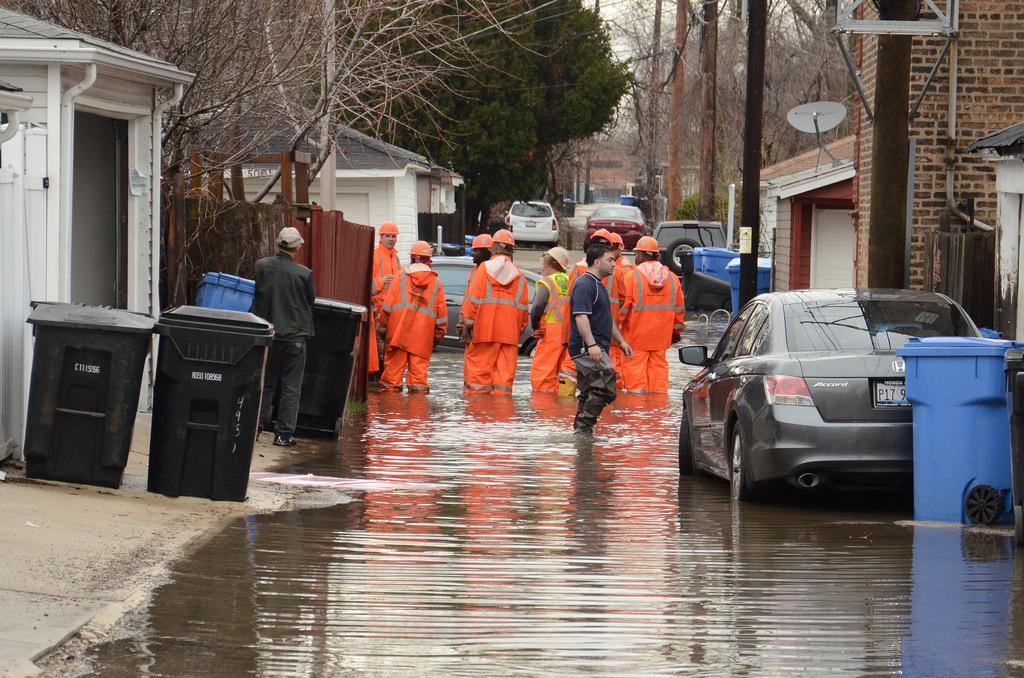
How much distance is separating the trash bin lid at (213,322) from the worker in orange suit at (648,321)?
369 inches

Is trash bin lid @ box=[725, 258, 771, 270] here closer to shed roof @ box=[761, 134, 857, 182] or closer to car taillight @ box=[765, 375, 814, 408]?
shed roof @ box=[761, 134, 857, 182]

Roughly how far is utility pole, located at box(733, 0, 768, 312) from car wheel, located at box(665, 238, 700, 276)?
12.2m

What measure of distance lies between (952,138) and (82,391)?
36.5 ft

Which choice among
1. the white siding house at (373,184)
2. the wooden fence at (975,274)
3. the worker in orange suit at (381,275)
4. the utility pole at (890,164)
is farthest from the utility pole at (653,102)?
the utility pole at (890,164)

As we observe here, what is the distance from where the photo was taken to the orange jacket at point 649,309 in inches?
738

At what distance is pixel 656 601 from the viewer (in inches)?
283

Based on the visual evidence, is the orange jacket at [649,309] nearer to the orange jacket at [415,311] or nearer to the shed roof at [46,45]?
the orange jacket at [415,311]

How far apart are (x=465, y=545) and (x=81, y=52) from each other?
178 inches

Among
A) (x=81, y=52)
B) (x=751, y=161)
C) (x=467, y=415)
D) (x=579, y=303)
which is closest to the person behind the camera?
(x=81, y=52)

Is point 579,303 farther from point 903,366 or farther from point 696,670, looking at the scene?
point 696,670

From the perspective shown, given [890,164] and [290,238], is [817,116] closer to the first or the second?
[890,164]

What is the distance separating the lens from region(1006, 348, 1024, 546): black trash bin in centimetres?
859

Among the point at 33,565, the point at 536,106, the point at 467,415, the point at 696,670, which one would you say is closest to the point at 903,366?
the point at 696,670

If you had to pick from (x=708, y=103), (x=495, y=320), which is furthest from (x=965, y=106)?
(x=708, y=103)
